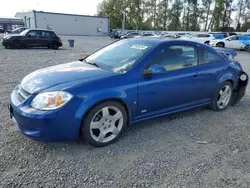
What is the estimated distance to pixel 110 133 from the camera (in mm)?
2973

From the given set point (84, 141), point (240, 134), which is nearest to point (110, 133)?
point (84, 141)

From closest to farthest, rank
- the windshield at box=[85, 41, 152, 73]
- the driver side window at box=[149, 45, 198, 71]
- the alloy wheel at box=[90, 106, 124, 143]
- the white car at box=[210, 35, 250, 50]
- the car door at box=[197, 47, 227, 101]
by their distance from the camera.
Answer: the alloy wheel at box=[90, 106, 124, 143]
the windshield at box=[85, 41, 152, 73]
the driver side window at box=[149, 45, 198, 71]
the car door at box=[197, 47, 227, 101]
the white car at box=[210, 35, 250, 50]

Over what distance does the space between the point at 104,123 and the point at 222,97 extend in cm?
269

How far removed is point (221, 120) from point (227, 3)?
2271 inches

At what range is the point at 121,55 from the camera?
3479mm

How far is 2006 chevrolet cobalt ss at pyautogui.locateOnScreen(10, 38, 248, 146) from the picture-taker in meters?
2.54

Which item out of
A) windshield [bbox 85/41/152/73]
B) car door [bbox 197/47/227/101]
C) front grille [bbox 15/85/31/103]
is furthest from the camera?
car door [bbox 197/47/227/101]

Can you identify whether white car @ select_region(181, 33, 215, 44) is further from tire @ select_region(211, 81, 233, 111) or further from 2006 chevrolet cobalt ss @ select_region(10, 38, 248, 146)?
2006 chevrolet cobalt ss @ select_region(10, 38, 248, 146)

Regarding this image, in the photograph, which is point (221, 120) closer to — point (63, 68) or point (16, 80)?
point (63, 68)

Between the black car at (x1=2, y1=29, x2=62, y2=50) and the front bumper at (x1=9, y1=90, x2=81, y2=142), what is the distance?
14376 mm

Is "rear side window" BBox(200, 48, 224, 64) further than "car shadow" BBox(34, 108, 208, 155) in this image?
Yes

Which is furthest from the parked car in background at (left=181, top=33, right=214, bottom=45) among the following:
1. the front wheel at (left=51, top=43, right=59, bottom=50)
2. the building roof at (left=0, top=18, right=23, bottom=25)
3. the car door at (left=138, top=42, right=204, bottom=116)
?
the building roof at (left=0, top=18, right=23, bottom=25)

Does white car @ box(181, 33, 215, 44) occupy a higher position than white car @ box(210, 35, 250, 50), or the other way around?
white car @ box(181, 33, 215, 44)

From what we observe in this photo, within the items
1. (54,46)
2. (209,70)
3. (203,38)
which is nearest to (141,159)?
(209,70)
